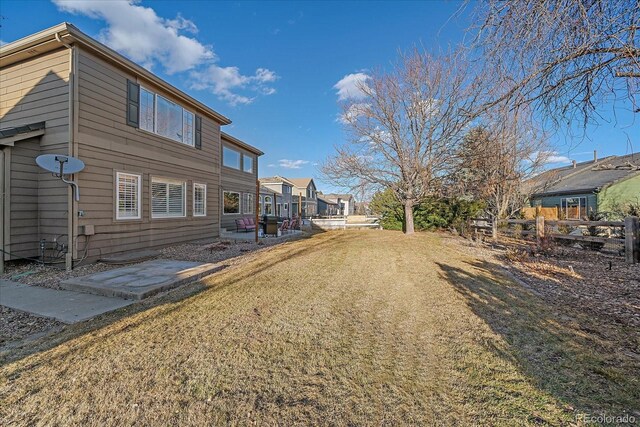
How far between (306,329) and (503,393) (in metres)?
1.93

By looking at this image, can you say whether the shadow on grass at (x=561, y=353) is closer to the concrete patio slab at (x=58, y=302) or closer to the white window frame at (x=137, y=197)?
the concrete patio slab at (x=58, y=302)

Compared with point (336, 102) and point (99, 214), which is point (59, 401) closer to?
point (99, 214)

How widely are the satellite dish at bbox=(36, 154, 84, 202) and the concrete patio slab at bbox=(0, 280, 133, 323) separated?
246 centimetres

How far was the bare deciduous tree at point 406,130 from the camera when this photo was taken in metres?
12.9

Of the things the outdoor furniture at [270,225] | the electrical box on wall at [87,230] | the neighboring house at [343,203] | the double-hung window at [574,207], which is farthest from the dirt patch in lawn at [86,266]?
the neighboring house at [343,203]

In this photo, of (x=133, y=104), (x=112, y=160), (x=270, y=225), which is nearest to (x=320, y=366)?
(x=112, y=160)

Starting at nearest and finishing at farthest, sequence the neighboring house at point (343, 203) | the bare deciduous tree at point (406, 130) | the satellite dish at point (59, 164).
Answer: the satellite dish at point (59, 164) < the bare deciduous tree at point (406, 130) < the neighboring house at point (343, 203)

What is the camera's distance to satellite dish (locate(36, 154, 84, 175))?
5.88 m

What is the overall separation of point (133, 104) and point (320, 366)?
9.00 m

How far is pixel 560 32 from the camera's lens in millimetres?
3102

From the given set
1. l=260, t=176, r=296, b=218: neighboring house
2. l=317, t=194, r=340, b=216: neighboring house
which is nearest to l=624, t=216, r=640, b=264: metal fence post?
l=260, t=176, r=296, b=218: neighboring house

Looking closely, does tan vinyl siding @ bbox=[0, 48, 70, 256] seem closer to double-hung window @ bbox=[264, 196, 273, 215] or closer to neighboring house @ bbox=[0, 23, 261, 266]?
neighboring house @ bbox=[0, 23, 261, 266]

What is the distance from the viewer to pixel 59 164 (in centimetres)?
601

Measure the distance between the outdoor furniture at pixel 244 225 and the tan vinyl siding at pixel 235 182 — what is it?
277 millimetres
